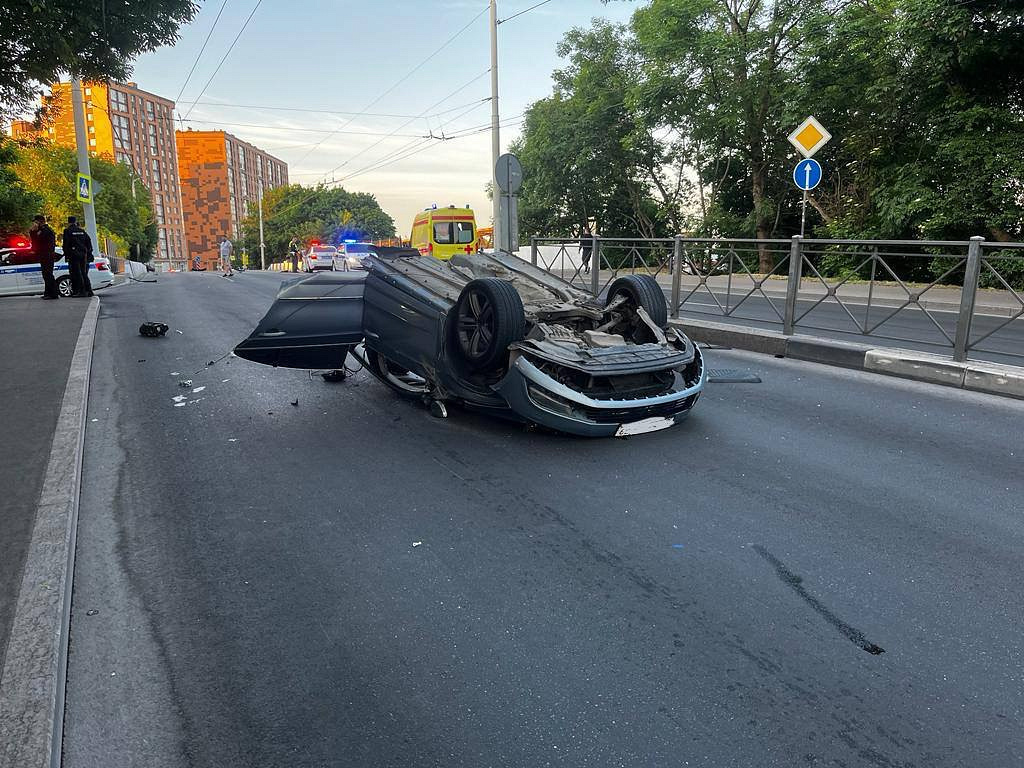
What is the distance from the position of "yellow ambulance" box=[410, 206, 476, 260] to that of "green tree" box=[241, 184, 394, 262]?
57856 mm

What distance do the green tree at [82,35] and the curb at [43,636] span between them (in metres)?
8.59

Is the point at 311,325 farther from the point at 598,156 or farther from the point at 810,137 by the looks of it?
the point at 598,156

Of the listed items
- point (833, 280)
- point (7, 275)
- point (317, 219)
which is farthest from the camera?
point (317, 219)

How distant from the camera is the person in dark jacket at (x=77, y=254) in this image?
15258 millimetres

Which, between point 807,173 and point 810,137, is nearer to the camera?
point 810,137

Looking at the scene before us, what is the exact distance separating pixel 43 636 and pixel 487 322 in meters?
3.52

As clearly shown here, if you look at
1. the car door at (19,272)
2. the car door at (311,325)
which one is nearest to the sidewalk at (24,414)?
the car door at (311,325)

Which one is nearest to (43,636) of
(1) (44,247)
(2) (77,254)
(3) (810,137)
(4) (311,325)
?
(4) (311,325)

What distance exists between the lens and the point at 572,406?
16.6 feet

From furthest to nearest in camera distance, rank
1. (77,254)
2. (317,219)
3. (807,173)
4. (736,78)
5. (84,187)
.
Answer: (317,219), (736,78), (84,187), (77,254), (807,173)

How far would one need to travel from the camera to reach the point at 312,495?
14.2ft

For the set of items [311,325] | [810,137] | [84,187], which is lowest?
[311,325]

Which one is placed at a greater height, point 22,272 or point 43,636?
point 22,272

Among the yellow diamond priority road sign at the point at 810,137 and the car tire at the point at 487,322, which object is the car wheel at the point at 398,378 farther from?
the yellow diamond priority road sign at the point at 810,137
